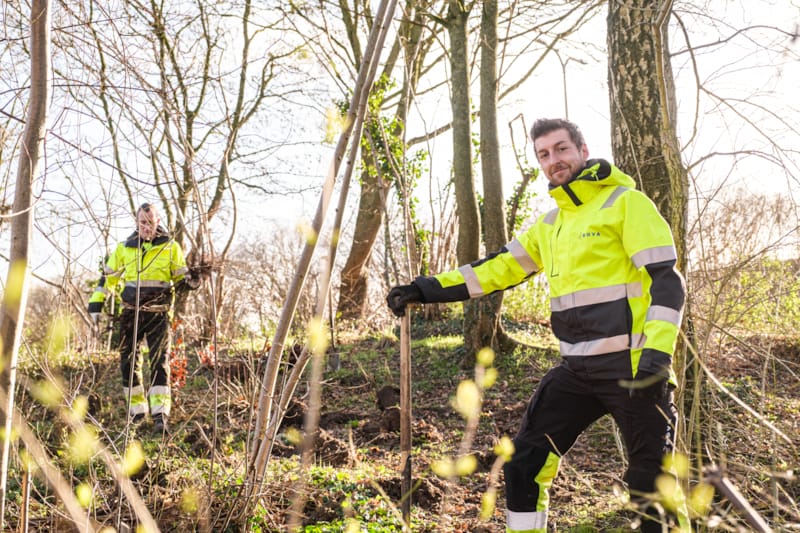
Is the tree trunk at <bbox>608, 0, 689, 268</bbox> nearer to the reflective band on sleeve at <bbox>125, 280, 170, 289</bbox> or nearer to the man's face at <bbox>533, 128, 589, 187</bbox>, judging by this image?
the man's face at <bbox>533, 128, 589, 187</bbox>

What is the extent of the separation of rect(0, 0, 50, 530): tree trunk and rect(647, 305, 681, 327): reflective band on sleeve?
230 centimetres

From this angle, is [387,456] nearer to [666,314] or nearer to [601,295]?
[601,295]

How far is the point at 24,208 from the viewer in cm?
217

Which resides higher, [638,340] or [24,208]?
[24,208]

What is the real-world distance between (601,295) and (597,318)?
96mm

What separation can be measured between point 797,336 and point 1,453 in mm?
6901

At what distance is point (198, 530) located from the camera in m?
2.88

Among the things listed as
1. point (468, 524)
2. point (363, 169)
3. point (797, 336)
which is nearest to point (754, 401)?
point (797, 336)

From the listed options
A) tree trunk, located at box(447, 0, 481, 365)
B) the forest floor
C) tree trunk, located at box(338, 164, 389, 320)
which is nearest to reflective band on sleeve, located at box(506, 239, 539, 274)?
the forest floor

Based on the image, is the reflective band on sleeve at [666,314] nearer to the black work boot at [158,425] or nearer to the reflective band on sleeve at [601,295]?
the reflective band on sleeve at [601,295]

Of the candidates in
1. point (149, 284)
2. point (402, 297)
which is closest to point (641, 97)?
point (402, 297)

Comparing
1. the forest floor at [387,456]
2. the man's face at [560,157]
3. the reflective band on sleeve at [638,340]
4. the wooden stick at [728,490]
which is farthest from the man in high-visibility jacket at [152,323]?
the wooden stick at [728,490]

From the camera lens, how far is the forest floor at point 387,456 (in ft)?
9.01

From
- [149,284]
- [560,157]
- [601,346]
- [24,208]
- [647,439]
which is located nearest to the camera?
[24,208]
